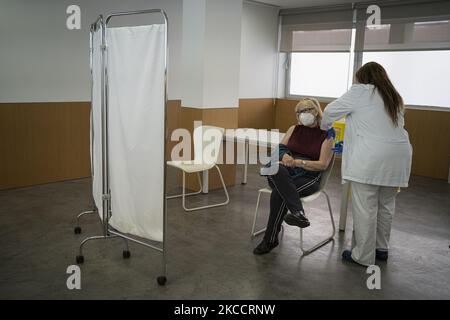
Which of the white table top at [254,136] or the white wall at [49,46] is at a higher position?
the white wall at [49,46]

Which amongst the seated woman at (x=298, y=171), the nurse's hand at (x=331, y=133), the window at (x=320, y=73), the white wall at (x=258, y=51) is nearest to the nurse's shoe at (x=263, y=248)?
the seated woman at (x=298, y=171)

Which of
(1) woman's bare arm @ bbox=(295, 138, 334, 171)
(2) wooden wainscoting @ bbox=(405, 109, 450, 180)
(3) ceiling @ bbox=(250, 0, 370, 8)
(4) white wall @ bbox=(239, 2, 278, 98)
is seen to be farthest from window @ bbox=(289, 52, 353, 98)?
(1) woman's bare arm @ bbox=(295, 138, 334, 171)

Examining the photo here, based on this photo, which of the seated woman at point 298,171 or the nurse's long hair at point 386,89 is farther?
the seated woman at point 298,171

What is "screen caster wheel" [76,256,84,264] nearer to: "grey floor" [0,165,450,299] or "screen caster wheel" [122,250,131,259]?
"grey floor" [0,165,450,299]

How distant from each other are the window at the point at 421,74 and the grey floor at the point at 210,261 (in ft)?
8.04

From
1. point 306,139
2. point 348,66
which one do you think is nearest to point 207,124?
point 306,139

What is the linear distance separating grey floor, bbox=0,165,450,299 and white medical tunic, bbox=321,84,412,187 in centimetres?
68

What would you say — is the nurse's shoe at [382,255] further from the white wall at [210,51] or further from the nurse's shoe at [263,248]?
Result: the white wall at [210,51]

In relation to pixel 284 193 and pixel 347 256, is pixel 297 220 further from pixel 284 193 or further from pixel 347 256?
pixel 347 256

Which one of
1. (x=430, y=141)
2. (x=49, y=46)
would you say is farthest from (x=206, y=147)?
(x=430, y=141)

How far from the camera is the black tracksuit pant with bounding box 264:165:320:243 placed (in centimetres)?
323

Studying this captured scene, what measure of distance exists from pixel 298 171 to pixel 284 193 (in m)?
0.30

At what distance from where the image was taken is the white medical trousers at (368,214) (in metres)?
3.06

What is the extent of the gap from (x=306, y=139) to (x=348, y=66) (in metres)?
4.16
